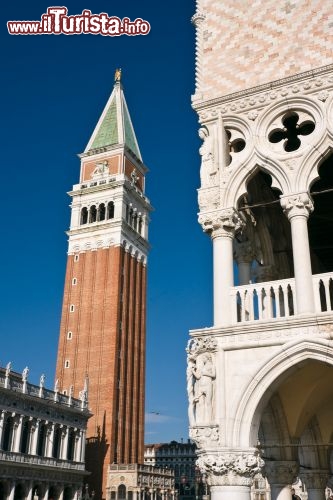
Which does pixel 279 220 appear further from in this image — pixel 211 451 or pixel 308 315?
pixel 211 451

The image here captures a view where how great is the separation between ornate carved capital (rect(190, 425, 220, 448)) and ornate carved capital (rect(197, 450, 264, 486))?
0.61ft

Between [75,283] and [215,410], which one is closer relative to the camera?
[215,410]

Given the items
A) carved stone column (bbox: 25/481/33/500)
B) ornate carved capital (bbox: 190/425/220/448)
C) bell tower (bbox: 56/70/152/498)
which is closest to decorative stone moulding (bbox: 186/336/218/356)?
ornate carved capital (bbox: 190/425/220/448)

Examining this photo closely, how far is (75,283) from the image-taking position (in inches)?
2413

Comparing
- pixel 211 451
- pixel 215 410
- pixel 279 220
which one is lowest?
pixel 211 451

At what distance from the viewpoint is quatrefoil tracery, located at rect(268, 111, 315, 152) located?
10.8m

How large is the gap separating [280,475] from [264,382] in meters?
3.46

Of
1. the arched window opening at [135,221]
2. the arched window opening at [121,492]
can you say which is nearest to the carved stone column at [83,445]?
the arched window opening at [121,492]

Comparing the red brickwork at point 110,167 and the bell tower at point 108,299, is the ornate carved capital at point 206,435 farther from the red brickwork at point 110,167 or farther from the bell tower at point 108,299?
the red brickwork at point 110,167

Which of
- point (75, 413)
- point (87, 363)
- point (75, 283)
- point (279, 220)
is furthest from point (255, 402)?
point (75, 283)

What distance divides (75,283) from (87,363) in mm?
9031

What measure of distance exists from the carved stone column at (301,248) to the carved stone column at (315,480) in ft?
17.9

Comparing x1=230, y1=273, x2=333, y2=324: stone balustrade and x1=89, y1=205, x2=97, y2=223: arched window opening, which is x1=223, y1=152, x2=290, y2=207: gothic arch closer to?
x1=230, y1=273, x2=333, y2=324: stone balustrade

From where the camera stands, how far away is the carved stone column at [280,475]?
11.5m
